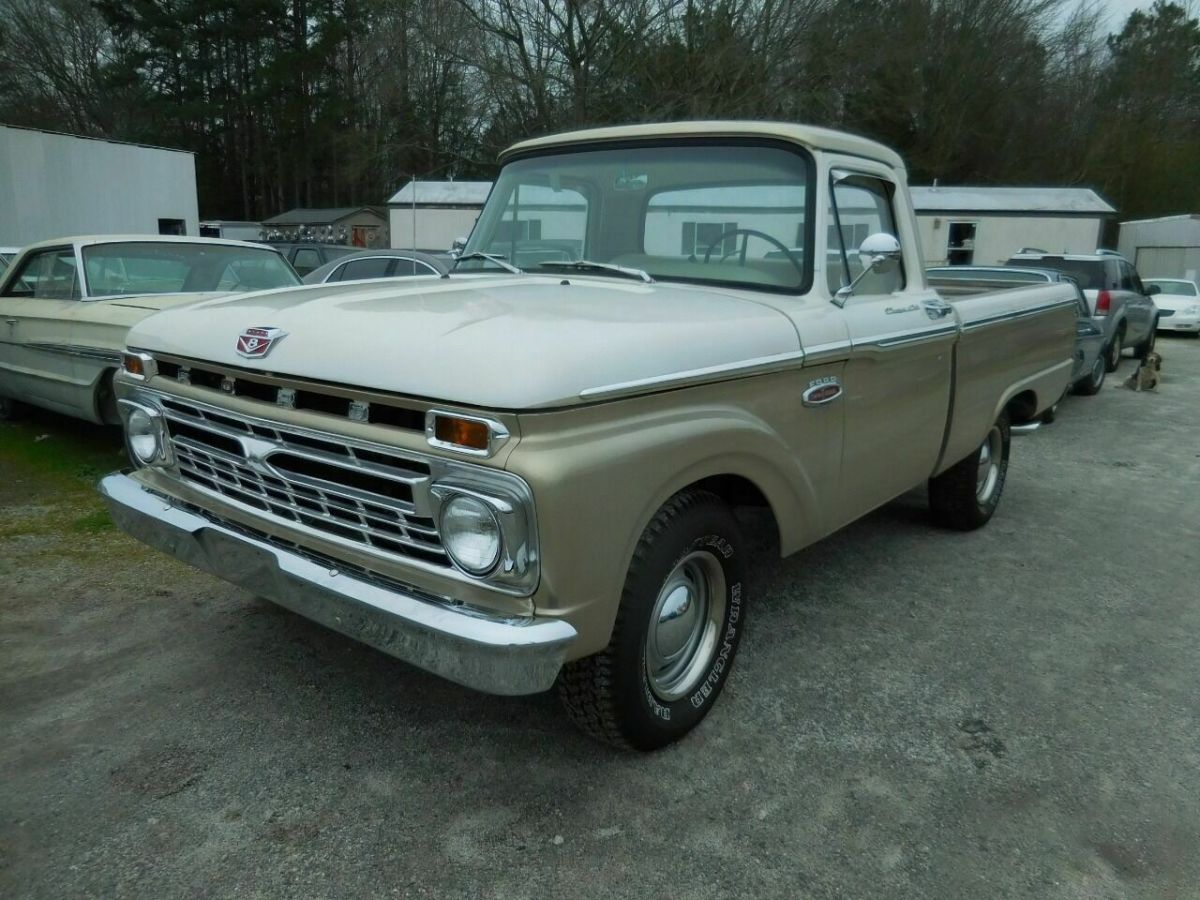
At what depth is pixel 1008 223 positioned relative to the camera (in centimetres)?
2797

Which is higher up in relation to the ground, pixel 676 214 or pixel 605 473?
pixel 676 214

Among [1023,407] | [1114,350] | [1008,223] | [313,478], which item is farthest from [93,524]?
[1008,223]

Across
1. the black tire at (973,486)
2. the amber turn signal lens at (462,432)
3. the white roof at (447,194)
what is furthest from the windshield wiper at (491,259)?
the white roof at (447,194)

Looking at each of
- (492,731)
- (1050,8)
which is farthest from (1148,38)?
(492,731)

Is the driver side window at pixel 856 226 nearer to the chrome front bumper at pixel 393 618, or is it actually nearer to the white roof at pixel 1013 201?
the chrome front bumper at pixel 393 618

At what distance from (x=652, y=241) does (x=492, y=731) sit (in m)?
1.99

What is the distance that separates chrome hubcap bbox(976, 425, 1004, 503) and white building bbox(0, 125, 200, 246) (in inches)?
739

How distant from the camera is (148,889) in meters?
2.38

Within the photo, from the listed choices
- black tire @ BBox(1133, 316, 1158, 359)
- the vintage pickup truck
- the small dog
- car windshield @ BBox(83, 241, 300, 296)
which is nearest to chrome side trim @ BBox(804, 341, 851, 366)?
the vintage pickup truck

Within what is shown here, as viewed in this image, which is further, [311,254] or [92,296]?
[311,254]

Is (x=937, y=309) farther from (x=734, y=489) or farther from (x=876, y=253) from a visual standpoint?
(x=734, y=489)

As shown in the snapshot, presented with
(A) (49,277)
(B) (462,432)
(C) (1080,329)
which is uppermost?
(A) (49,277)

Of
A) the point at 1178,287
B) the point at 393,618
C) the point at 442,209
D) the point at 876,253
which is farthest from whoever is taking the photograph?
the point at 442,209

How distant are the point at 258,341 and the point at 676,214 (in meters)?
1.73
